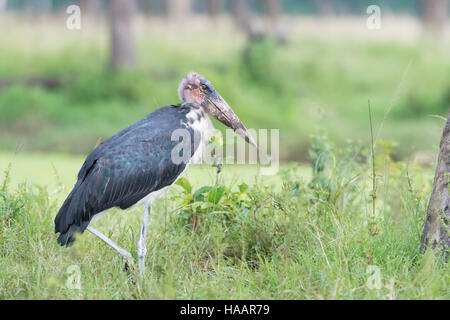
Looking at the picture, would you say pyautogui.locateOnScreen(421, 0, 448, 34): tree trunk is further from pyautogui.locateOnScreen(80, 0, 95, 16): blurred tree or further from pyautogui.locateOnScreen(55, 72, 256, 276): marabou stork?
pyautogui.locateOnScreen(55, 72, 256, 276): marabou stork

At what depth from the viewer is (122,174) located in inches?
169

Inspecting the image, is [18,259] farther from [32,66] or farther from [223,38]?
[223,38]

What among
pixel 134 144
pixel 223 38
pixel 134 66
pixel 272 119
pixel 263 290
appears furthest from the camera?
pixel 223 38

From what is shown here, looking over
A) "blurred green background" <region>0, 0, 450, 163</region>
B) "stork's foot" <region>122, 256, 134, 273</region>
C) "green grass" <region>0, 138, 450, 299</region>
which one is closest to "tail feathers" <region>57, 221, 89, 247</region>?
"green grass" <region>0, 138, 450, 299</region>

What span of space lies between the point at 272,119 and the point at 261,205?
7.72m

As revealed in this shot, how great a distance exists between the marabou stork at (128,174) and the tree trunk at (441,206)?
5.41 feet

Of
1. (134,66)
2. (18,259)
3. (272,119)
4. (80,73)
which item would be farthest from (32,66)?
(18,259)

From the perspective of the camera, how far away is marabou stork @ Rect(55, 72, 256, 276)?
4.28m

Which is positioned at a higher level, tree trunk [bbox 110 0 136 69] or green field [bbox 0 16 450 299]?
tree trunk [bbox 110 0 136 69]

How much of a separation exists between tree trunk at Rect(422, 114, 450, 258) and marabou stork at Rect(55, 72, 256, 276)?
1648 mm

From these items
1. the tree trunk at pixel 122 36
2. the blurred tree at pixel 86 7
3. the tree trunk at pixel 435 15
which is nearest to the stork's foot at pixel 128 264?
the tree trunk at pixel 122 36

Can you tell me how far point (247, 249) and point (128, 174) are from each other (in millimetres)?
1006

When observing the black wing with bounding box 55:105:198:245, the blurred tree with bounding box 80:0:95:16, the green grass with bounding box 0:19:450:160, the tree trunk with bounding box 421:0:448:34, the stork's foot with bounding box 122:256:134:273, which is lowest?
the stork's foot with bounding box 122:256:134:273
